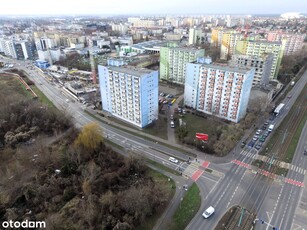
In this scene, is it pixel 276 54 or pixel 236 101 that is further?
pixel 276 54

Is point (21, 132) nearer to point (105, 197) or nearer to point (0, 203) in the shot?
point (0, 203)

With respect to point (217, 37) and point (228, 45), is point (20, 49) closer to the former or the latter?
point (228, 45)

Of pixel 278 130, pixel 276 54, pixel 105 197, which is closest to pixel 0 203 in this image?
pixel 105 197

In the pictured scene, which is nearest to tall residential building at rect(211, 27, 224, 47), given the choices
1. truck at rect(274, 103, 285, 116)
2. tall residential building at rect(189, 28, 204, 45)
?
tall residential building at rect(189, 28, 204, 45)

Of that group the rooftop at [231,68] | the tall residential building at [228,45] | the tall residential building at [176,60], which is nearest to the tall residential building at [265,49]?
the tall residential building at [228,45]

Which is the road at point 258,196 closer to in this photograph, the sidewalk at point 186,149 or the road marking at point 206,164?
the sidewalk at point 186,149

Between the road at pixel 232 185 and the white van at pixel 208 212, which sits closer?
the white van at pixel 208 212
